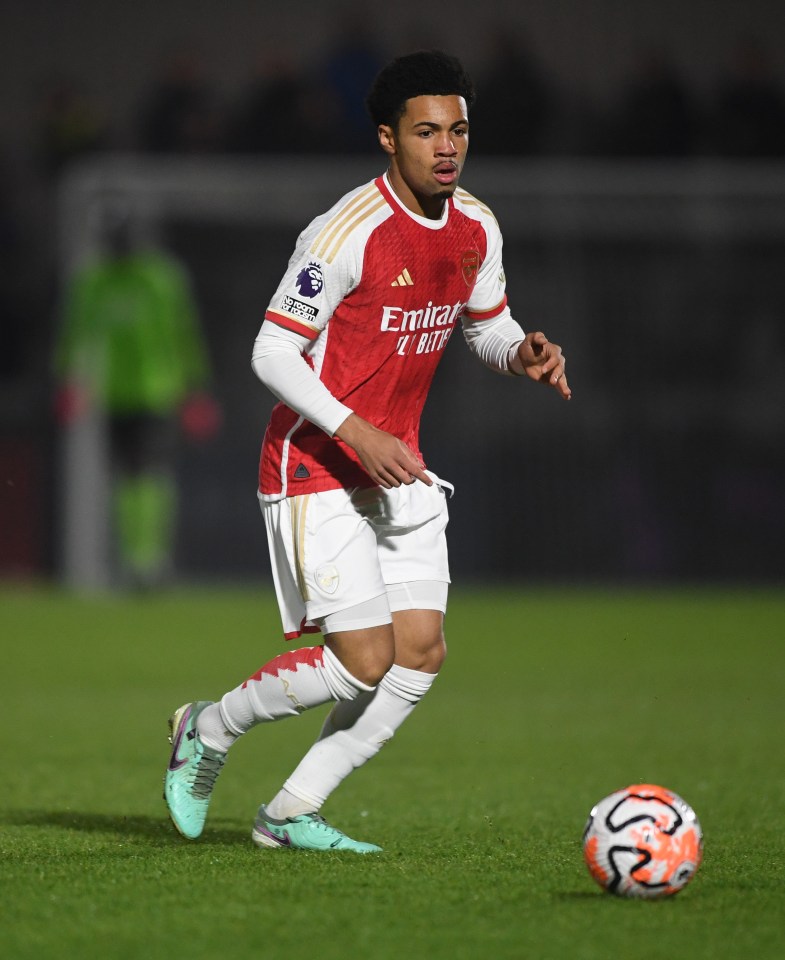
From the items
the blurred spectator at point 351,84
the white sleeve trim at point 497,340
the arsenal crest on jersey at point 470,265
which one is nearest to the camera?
the arsenal crest on jersey at point 470,265

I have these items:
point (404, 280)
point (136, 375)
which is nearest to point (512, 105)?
point (136, 375)

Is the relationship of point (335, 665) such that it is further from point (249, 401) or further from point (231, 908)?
point (249, 401)

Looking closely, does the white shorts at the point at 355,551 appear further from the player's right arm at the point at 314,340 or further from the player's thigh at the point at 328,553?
the player's right arm at the point at 314,340

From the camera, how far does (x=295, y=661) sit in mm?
4492

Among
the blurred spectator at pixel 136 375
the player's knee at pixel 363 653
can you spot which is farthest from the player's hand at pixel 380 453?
the blurred spectator at pixel 136 375

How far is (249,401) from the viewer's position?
14.9 m

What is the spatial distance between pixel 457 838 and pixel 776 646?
6.16 meters

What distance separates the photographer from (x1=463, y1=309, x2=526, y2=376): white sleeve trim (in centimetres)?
488

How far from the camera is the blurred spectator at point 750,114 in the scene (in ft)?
51.5

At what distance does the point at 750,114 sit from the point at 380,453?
1265 cm

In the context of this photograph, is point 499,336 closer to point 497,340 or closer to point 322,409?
point 497,340

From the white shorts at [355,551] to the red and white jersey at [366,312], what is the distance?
0.19ft

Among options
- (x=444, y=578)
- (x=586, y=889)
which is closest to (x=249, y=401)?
(x=444, y=578)

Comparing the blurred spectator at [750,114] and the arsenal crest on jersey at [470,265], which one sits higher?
the blurred spectator at [750,114]
